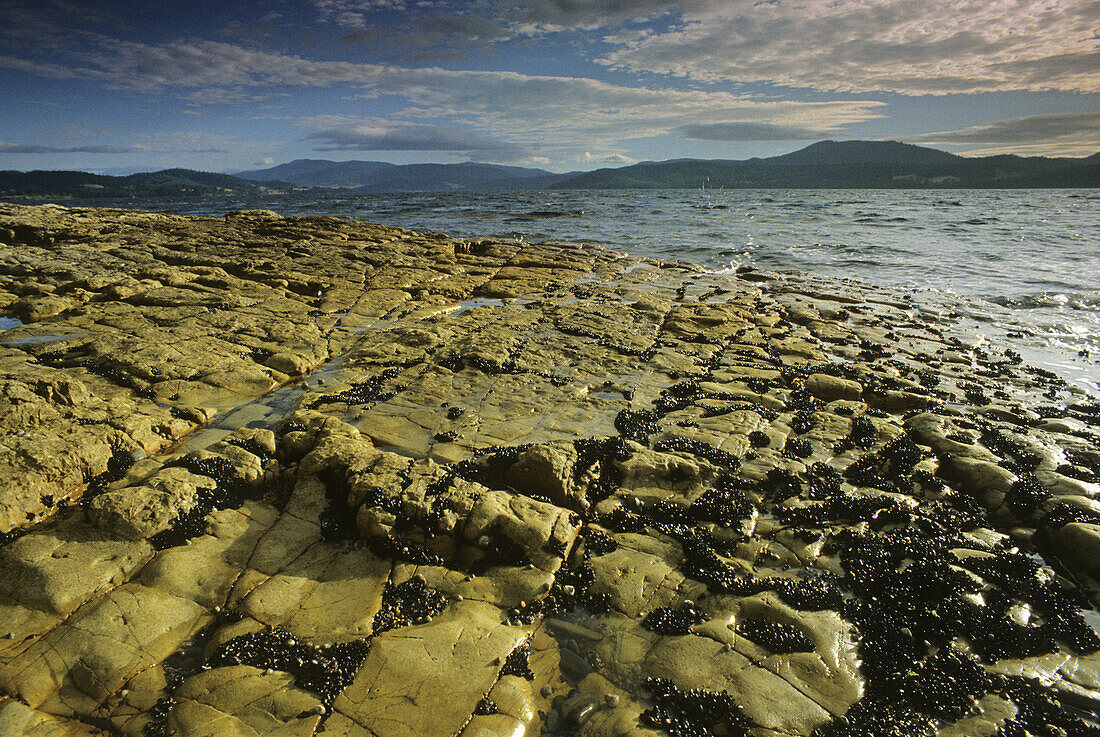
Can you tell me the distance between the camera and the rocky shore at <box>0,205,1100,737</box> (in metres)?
4.45

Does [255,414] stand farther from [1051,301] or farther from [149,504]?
[1051,301]

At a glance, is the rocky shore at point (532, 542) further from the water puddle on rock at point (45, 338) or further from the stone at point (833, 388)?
the water puddle on rock at point (45, 338)

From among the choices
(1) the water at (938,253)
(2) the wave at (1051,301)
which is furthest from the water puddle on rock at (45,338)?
(2) the wave at (1051,301)

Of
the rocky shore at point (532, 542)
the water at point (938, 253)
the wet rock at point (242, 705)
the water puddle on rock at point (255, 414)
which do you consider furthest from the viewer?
the water at point (938, 253)

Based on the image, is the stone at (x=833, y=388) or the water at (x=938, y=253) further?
the water at (x=938, y=253)

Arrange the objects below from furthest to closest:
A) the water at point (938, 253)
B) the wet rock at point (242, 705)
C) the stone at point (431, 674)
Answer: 1. the water at point (938, 253)
2. the stone at point (431, 674)
3. the wet rock at point (242, 705)

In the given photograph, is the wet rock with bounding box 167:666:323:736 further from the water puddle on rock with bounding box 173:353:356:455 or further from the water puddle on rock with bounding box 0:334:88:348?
the water puddle on rock with bounding box 0:334:88:348

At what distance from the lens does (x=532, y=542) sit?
593 centimetres

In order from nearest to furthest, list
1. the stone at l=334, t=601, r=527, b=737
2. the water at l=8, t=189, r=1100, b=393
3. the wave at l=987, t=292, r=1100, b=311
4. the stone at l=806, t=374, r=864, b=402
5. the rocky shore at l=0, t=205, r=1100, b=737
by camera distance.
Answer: the stone at l=334, t=601, r=527, b=737, the rocky shore at l=0, t=205, r=1100, b=737, the stone at l=806, t=374, r=864, b=402, the water at l=8, t=189, r=1100, b=393, the wave at l=987, t=292, r=1100, b=311

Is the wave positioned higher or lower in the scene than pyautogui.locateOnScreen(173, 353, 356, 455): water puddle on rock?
higher

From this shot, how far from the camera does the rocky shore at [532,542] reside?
4449 millimetres

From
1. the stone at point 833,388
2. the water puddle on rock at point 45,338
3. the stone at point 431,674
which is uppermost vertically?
the water puddle on rock at point 45,338

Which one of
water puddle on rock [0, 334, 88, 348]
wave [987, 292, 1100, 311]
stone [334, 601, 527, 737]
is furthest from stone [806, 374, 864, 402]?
water puddle on rock [0, 334, 88, 348]

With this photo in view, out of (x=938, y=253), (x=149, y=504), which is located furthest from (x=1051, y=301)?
(x=149, y=504)
